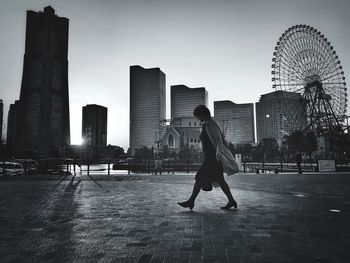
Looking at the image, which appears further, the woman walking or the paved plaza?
the woman walking

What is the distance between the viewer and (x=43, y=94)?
147 metres

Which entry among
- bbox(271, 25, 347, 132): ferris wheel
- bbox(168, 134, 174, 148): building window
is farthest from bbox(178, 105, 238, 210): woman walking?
bbox(168, 134, 174, 148): building window

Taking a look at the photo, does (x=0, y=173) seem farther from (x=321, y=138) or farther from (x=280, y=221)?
(x=321, y=138)

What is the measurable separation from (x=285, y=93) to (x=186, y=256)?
33.8 m

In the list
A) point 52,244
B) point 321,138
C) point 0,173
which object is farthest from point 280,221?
A: point 321,138

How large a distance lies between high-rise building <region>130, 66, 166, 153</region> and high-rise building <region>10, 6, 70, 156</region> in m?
49.8

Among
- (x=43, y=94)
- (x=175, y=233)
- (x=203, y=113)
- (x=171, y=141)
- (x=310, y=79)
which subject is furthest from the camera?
(x=171, y=141)

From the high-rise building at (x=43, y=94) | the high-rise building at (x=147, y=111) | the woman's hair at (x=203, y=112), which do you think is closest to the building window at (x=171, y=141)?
the high-rise building at (x=147, y=111)

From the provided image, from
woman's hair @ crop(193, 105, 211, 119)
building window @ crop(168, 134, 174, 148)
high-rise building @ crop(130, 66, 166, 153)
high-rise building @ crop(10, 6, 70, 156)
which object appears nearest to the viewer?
woman's hair @ crop(193, 105, 211, 119)

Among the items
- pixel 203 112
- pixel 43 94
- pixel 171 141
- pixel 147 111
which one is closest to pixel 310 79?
pixel 203 112

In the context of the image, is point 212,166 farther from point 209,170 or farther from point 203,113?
point 203,113

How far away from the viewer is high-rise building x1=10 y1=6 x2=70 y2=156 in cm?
14588

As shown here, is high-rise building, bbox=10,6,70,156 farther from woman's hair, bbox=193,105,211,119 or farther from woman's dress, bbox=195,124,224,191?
woman's dress, bbox=195,124,224,191

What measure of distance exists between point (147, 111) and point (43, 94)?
69224 millimetres
